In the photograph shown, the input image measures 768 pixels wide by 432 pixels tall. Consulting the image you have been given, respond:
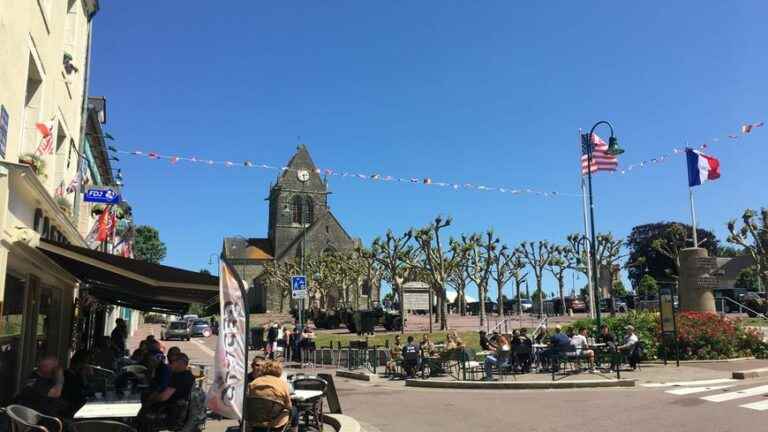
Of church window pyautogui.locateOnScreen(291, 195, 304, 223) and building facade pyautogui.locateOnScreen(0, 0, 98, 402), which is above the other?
church window pyautogui.locateOnScreen(291, 195, 304, 223)

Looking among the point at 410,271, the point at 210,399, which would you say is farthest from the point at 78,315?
the point at 410,271

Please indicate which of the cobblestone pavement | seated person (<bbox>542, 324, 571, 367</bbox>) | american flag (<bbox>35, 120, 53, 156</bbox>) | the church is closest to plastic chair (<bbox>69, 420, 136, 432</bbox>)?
the cobblestone pavement

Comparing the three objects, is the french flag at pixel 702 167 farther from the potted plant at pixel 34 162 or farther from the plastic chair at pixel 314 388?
the potted plant at pixel 34 162

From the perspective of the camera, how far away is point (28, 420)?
564 centimetres

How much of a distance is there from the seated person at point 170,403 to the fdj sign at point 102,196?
35.4 feet

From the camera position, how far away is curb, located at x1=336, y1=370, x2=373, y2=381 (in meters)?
18.0

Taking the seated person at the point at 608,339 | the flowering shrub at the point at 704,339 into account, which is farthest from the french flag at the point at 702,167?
the seated person at the point at 608,339

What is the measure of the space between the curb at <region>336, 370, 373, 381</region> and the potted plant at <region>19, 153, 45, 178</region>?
36.4 ft

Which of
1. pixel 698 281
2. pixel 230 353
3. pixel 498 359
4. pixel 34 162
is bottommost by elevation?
pixel 498 359

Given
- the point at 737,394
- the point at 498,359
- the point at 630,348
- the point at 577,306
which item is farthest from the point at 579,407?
the point at 577,306

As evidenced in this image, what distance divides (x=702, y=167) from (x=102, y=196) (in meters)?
24.0

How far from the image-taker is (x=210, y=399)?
17.2 ft

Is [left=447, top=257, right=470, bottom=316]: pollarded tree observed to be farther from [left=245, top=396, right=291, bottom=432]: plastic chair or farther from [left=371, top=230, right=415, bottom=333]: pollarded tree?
[left=245, top=396, right=291, bottom=432]: plastic chair

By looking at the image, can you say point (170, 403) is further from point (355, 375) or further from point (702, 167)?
point (702, 167)
